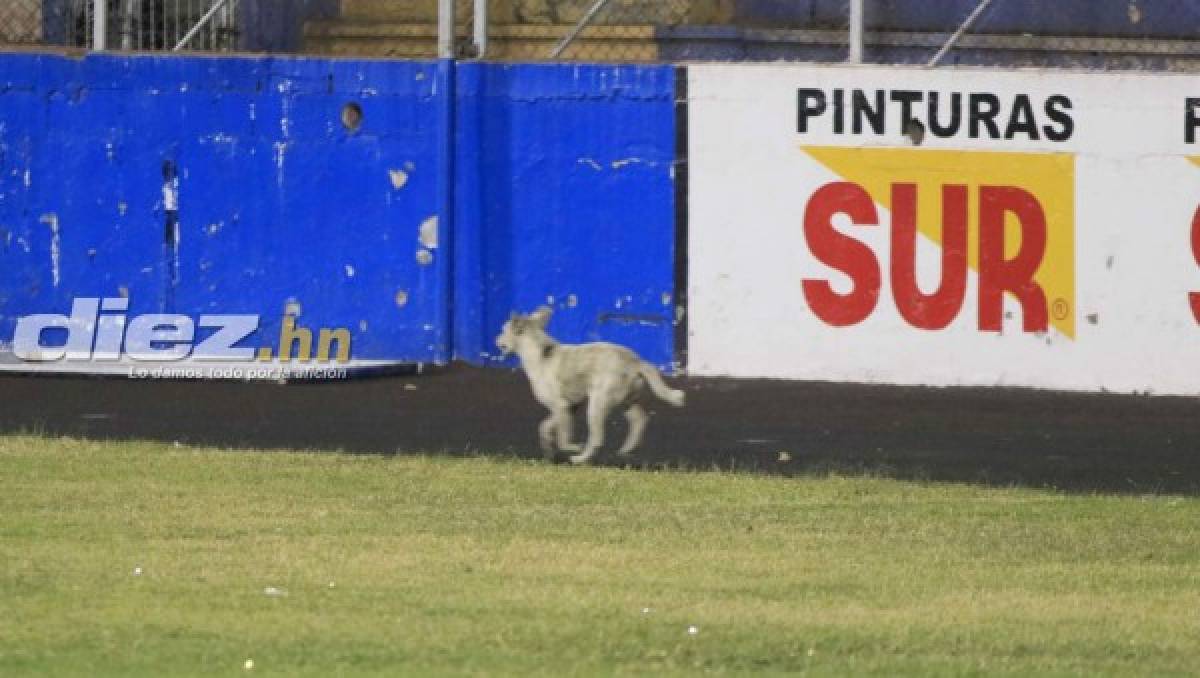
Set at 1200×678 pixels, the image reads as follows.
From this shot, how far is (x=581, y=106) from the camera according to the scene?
59.5 ft

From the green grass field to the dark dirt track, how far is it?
2.78 feet

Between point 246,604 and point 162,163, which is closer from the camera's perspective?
point 246,604

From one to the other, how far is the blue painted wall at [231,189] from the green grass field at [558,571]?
481 cm

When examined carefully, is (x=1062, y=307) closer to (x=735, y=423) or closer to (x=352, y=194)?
(x=735, y=423)

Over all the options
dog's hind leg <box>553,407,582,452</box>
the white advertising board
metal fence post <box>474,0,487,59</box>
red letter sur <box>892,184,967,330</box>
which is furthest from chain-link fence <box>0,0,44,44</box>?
dog's hind leg <box>553,407,582,452</box>

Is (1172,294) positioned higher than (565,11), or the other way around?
(565,11)

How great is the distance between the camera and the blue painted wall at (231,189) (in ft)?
60.5

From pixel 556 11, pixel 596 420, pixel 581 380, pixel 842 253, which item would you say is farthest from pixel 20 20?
pixel 596 420

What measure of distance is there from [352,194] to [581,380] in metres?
5.41

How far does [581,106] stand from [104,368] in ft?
12.4

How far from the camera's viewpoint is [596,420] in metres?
13.4

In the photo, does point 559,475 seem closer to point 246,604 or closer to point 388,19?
point 246,604

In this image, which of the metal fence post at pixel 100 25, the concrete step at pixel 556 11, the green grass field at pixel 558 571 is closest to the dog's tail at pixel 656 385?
the green grass field at pixel 558 571

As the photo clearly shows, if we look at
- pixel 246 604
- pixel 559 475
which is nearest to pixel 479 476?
pixel 559 475
